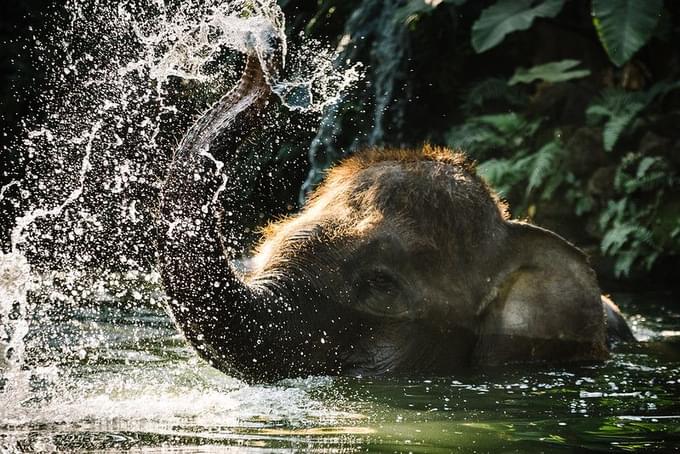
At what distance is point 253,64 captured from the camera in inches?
186

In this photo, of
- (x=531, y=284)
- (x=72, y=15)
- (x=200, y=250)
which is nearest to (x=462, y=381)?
(x=531, y=284)

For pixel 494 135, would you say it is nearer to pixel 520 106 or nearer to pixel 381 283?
pixel 520 106

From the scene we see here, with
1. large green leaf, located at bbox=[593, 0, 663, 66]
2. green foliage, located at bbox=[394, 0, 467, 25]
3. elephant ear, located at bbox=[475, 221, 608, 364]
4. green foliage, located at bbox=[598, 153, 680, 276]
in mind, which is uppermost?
green foliage, located at bbox=[394, 0, 467, 25]

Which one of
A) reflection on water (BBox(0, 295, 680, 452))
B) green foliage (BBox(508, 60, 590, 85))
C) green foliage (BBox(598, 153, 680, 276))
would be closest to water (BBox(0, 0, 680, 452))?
reflection on water (BBox(0, 295, 680, 452))

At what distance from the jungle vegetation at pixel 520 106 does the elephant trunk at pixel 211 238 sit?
20.1ft

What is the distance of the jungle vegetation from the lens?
476 inches

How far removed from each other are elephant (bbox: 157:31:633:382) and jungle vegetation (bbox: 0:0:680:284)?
175 inches

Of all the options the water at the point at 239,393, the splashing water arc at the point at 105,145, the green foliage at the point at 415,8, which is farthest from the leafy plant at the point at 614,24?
the water at the point at 239,393

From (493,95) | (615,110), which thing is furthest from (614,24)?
(493,95)

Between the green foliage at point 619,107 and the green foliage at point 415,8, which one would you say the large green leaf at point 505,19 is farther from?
the green foliage at point 619,107

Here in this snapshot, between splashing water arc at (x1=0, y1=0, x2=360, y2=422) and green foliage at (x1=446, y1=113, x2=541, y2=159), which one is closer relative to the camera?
splashing water arc at (x1=0, y1=0, x2=360, y2=422)

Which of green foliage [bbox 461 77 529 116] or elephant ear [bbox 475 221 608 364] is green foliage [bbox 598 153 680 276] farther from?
elephant ear [bbox 475 221 608 364]

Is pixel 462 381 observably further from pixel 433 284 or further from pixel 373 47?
pixel 373 47

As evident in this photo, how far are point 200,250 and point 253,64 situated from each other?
0.79m
